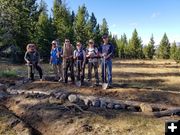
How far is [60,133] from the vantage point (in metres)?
10.5

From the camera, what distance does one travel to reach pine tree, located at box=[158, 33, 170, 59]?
99.6m

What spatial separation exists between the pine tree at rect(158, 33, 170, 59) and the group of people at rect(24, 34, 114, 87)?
8273 centimetres

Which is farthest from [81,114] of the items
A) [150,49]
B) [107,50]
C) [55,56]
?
[150,49]

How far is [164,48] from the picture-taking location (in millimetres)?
100750

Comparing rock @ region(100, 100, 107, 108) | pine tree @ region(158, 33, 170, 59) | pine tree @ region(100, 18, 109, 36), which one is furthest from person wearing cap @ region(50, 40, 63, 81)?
pine tree @ region(158, 33, 170, 59)

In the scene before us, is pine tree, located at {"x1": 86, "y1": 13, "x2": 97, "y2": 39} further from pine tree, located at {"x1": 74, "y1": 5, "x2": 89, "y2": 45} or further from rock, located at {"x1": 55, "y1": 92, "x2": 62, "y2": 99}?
rock, located at {"x1": 55, "y1": 92, "x2": 62, "y2": 99}

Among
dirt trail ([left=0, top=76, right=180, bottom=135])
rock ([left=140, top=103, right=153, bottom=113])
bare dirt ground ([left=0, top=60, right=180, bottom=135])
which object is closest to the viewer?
bare dirt ground ([left=0, top=60, right=180, bottom=135])

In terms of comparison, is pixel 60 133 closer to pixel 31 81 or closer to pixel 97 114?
pixel 97 114

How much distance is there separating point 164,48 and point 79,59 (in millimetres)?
86070

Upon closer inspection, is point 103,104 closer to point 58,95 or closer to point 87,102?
point 87,102

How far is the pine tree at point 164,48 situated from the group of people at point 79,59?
8273cm

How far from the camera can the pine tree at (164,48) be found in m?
99.6

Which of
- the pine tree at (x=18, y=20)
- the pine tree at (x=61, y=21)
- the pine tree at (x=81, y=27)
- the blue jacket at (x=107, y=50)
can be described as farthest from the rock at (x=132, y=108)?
the pine tree at (x=81, y=27)

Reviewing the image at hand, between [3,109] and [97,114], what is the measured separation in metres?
3.80
